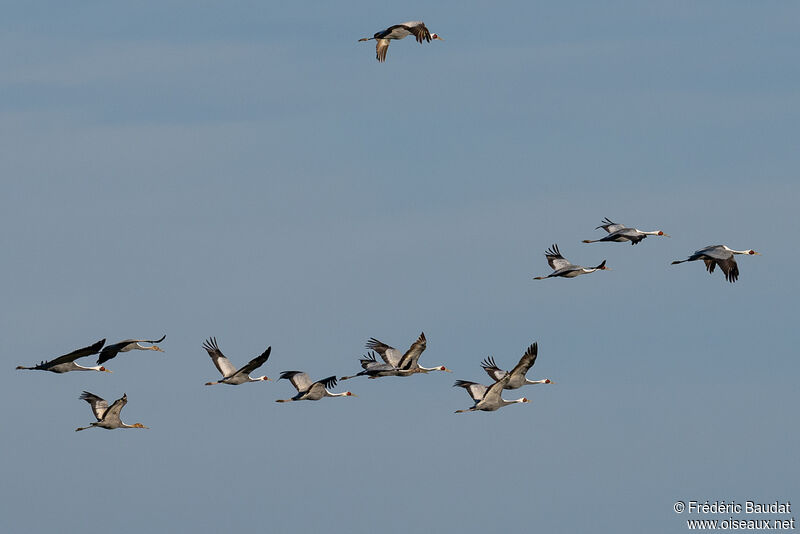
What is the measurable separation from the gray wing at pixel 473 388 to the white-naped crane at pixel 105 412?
43.6 feet

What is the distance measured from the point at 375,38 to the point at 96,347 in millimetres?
20595

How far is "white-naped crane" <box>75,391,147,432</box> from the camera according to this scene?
212 feet

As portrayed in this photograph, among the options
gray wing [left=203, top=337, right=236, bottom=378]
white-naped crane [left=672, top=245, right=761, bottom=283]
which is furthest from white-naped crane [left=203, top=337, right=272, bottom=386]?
white-naped crane [left=672, top=245, right=761, bottom=283]

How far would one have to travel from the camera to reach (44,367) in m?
61.8

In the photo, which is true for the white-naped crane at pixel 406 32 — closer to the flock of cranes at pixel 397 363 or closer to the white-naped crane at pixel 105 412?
the flock of cranes at pixel 397 363

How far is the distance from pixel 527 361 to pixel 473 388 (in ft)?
12.8

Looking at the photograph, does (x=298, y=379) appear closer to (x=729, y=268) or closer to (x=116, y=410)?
(x=116, y=410)

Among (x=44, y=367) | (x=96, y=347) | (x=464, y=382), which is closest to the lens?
(x=96, y=347)

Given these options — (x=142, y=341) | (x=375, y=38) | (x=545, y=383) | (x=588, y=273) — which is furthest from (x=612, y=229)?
(x=142, y=341)

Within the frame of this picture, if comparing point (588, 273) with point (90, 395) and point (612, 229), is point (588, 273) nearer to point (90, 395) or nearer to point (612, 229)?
point (612, 229)

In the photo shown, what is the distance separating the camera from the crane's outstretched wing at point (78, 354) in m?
55.8

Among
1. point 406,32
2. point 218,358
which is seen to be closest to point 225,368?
point 218,358

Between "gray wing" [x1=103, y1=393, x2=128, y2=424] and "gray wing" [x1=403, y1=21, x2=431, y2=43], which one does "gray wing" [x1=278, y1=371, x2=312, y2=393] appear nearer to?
"gray wing" [x1=103, y1=393, x2=128, y2=424]

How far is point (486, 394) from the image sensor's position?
64.6 meters
